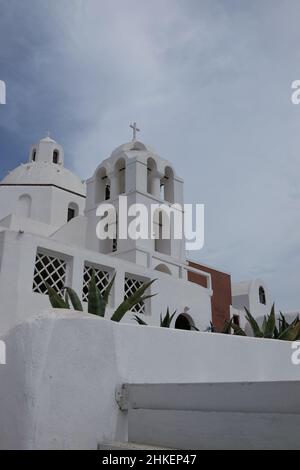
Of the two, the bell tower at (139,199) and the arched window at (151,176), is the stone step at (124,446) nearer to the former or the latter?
the bell tower at (139,199)

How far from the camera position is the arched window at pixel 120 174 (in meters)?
15.8

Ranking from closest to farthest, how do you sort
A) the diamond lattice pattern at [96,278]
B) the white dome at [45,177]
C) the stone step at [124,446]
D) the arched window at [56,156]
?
the stone step at [124,446] < the diamond lattice pattern at [96,278] < the white dome at [45,177] < the arched window at [56,156]

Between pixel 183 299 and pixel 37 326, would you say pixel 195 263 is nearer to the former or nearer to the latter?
pixel 183 299

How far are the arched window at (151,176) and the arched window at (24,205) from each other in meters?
8.70

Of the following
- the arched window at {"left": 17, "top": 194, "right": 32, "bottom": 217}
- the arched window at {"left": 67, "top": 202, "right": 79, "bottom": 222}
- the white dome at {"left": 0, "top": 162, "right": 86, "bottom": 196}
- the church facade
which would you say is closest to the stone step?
the church facade

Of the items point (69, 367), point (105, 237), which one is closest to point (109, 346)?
point (69, 367)

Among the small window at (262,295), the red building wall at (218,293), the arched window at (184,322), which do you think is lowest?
the arched window at (184,322)

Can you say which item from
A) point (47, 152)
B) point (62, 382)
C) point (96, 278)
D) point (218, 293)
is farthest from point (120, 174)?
point (62, 382)

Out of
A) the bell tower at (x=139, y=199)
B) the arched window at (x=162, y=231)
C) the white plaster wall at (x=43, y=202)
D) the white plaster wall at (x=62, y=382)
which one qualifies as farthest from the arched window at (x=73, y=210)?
the white plaster wall at (x=62, y=382)

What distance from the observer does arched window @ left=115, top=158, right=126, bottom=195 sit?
15.8m

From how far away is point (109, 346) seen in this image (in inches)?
120

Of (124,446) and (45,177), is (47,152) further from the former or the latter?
(124,446)

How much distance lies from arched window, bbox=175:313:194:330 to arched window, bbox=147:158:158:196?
16.7ft

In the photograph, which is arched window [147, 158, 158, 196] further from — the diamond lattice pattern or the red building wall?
the diamond lattice pattern
